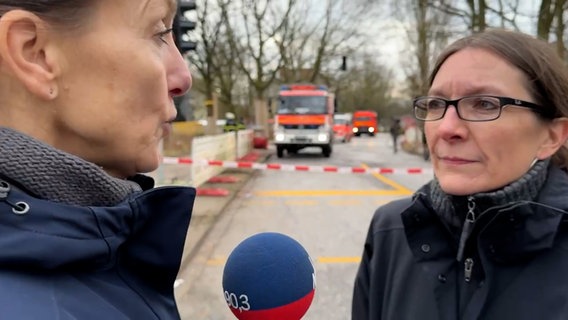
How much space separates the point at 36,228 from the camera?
0.69 meters

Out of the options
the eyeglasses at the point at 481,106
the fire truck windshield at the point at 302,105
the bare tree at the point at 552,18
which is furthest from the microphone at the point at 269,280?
the fire truck windshield at the point at 302,105

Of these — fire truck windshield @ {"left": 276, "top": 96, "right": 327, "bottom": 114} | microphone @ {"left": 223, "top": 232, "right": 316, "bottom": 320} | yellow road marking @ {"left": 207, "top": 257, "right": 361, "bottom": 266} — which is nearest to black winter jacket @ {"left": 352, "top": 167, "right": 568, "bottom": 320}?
microphone @ {"left": 223, "top": 232, "right": 316, "bottom": 320}

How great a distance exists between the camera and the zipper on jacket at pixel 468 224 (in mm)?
1418

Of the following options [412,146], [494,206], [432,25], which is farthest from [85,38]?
[412,146]

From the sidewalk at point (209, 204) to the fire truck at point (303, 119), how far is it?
14.1 ft

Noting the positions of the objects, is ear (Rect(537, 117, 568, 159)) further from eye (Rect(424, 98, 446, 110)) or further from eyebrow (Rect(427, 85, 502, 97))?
eye (Rect(424, 98, 446, 110))

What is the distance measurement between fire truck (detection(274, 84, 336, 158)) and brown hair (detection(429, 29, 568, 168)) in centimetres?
1711

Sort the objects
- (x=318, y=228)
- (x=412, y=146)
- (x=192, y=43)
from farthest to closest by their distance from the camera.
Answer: (x=412, y=146)
(x=318, y=228)
(x=192, y=43)

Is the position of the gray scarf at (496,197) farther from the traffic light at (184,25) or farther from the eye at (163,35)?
the traffic light at (184,25)

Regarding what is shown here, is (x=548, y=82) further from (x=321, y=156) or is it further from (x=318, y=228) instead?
(x=321, y=156)

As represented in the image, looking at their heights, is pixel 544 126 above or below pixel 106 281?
above

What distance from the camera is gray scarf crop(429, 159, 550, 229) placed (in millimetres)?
1399

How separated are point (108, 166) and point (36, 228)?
0.70 ft

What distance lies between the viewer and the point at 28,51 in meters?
0.76
